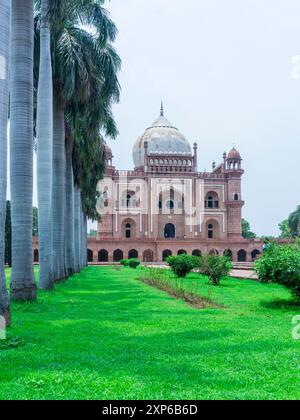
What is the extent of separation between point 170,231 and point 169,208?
272 cm

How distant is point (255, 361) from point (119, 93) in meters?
12.6

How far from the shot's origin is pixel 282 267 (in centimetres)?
1070

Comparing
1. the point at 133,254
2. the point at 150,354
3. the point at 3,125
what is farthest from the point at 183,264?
the point at 133,254

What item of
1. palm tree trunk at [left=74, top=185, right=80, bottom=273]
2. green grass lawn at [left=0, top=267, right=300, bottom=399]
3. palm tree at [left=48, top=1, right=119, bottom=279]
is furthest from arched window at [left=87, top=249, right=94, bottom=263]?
green grass lawn at [left=0, top=267, right=300, bottom=399]

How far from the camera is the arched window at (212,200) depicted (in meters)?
55.5

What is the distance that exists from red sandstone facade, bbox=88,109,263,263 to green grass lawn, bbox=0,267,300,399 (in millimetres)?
39719

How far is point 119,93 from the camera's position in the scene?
16.5 m

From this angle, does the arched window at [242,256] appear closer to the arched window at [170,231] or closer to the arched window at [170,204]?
the arched window at [170,231]

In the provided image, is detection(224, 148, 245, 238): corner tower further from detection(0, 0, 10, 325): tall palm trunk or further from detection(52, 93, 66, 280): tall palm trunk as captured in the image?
detection(0, 0, 10, 325): tall palm trunk

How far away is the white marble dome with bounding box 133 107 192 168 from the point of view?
5566 cm

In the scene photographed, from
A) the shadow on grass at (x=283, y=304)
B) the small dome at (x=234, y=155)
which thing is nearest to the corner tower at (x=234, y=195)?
the small dome at (x=234, y=155)

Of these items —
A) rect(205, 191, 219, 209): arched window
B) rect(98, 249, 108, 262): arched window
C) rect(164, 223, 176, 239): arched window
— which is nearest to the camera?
rect(98, 249, 108, 262): arched window

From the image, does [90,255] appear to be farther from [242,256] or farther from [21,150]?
[21,150]
